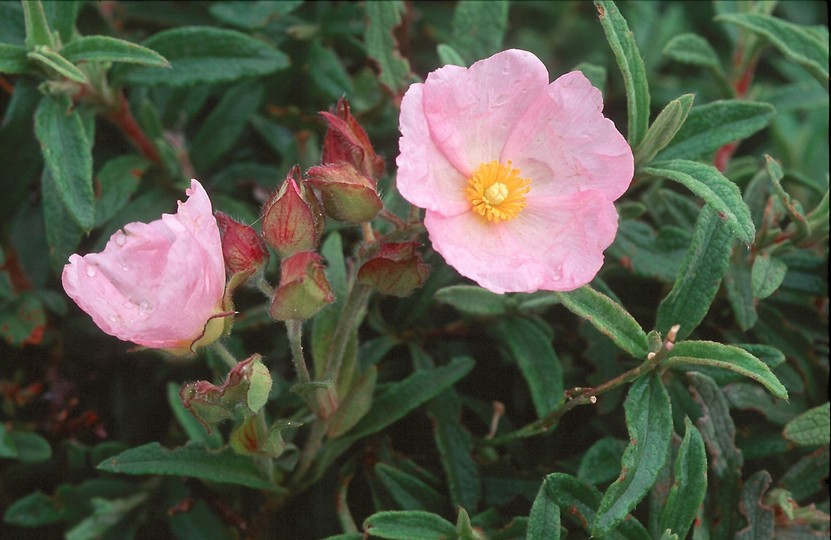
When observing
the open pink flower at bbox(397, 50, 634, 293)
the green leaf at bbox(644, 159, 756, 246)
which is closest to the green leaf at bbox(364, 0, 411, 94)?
the open pink flower at bbox(397, 50, 634, 293)

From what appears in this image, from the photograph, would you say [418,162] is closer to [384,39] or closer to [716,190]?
[716,190]

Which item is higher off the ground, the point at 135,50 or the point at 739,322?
the point at 135,50

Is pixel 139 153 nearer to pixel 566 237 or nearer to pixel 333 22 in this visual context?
pixel 333 22

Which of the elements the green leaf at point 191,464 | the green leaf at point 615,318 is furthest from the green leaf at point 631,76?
the green leaf at point 191,464

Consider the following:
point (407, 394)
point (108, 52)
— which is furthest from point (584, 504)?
point (108, 52)

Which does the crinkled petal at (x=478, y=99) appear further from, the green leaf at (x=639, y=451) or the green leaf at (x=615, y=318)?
the green leaf at (x=639, y=451)

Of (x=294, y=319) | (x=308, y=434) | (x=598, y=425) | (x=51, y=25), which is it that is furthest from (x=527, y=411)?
(x=51, y=25)

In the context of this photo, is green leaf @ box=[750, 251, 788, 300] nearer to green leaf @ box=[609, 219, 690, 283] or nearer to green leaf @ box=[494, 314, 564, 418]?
green leaf @ box=[609, 219, 690, 283]
